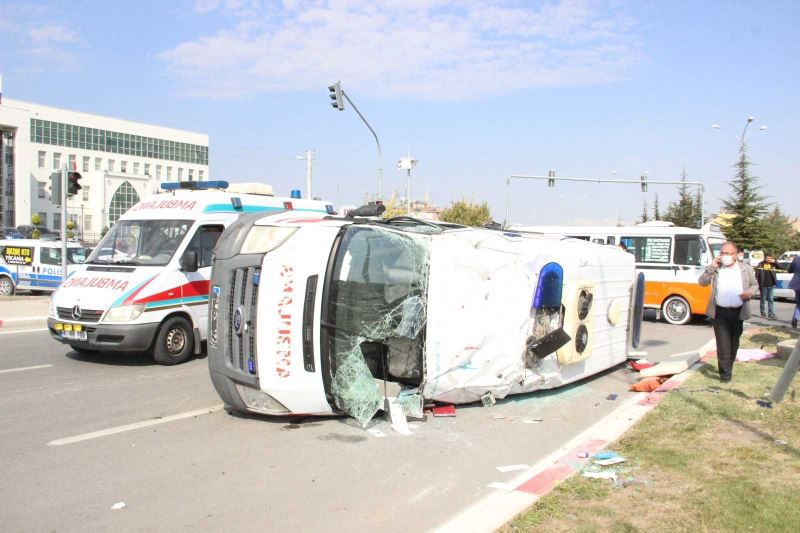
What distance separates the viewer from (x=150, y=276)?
9203 millimetres

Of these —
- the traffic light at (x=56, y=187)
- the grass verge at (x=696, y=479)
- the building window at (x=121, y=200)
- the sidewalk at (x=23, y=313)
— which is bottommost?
the sidewalk at (x=23, y=313)

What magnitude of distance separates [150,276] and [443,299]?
488cm

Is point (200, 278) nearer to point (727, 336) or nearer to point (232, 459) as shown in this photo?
point (232, 459)

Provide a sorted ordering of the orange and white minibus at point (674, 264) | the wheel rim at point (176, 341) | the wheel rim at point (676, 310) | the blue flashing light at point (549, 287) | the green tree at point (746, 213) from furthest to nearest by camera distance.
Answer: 1. the green tree at point (746, 213)
2. the wheel rim at point (676, 310)
3. the orange and white minibus at point (674, 264)
4. the wheel rim at point (176, 341)
5. the blue flashing light at point (549, 287)

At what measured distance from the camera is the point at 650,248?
15930 mm

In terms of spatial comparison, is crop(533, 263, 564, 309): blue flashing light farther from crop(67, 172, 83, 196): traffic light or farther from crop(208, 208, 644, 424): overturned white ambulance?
crop(67, 172, 83, 196): traffic light

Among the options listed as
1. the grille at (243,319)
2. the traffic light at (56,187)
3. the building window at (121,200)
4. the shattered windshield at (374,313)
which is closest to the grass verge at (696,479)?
the shattered windshield at (374,313)

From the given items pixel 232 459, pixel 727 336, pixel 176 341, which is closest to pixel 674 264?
pixel 727 336

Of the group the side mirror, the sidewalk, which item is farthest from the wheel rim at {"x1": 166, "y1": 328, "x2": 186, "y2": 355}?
the sidewalk

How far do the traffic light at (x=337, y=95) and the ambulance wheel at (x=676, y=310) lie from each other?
12.4 m

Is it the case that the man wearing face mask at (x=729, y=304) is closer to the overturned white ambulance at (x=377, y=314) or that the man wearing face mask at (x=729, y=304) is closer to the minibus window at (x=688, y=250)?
the overturned white ambulance at (x=377, y=314)

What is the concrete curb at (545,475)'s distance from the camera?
13.4 ft

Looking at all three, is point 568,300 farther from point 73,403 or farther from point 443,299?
point 73,403

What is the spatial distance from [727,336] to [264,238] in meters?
5.65
